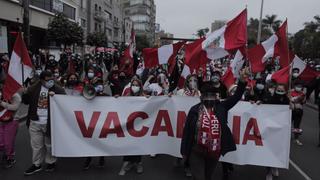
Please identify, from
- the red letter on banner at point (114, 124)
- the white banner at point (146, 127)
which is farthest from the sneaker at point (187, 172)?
the red letter on banner at point (114, 124)

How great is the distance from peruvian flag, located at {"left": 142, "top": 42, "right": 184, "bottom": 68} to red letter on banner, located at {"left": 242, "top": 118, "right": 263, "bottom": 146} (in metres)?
3.80

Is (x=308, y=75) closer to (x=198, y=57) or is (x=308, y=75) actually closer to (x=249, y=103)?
(x=198, y=57)

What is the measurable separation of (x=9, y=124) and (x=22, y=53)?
120 cm

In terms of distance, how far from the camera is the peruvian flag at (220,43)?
718cm

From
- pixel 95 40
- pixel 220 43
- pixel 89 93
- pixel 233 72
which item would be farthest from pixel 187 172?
pixel 95 40

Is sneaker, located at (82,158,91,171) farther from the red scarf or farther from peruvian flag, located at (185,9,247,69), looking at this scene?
peruvian flag, located at (185,9,247,69)

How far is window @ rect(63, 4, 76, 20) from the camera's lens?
153 feet

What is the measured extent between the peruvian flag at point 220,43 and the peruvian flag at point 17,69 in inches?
116

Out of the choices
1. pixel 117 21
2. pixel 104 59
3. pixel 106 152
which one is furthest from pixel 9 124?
pixel 117 21

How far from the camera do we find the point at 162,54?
9.87m

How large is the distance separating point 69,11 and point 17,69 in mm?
43388

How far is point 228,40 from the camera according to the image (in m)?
7.39

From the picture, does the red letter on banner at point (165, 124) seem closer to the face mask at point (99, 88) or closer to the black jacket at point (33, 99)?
the face mask at point (99, 88)

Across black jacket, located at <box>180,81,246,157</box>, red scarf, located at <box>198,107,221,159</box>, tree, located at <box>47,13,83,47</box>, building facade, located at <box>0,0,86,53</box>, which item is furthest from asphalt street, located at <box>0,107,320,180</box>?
tree, located at <box>47,13,83,47</box>
